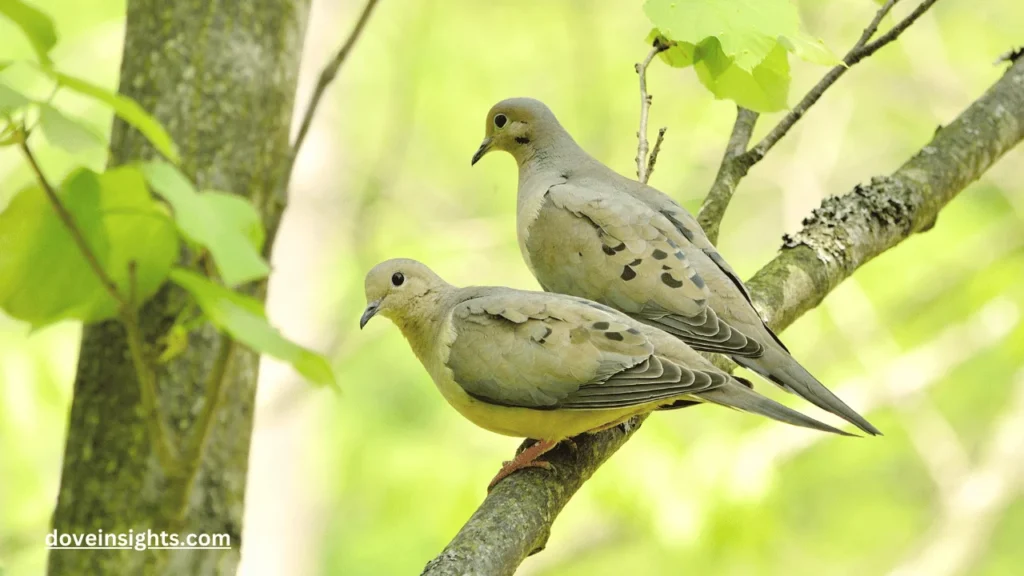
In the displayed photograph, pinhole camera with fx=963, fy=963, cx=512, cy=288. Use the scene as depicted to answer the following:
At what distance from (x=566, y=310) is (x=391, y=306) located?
69 centimetres

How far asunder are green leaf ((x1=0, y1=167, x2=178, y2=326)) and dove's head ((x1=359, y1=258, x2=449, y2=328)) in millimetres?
1494

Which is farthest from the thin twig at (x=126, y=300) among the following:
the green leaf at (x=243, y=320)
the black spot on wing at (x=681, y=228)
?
the black spot on wing at (x=681, y=228)

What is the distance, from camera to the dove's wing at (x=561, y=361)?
2.48 m

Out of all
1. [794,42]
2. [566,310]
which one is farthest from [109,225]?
[794,42]

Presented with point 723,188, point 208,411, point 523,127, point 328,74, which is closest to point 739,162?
point 723,188

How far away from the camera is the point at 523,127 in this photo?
150 inches

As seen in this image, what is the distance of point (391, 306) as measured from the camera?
3066 millimetres

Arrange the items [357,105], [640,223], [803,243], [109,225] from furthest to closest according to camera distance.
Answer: [357,105]
[803,243]
[640,223]
[109,225]

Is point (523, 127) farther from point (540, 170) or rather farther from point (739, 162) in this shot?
point (739, 162)

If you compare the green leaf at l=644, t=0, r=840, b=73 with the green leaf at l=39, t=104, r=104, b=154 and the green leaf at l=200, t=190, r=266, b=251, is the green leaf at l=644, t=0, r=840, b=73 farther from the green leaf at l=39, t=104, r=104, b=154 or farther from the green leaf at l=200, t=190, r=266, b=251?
the green leaf at l=39, t=104, r=104, b=154

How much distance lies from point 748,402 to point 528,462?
0.60m

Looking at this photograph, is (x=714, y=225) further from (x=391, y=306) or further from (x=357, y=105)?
(x=357, y=105)

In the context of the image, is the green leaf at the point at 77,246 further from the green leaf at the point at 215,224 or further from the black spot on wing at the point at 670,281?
the black spot on wing at the point at 670,281

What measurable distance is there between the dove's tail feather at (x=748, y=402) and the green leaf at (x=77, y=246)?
1373 millimetres
